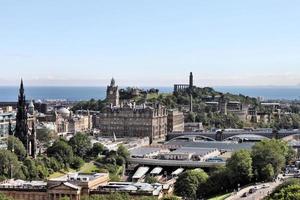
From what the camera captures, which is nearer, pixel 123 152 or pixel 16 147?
pixel 16 147

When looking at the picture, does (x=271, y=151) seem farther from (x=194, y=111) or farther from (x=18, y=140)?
(x=194, y=111)

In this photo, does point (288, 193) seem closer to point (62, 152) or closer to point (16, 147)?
point (16, 147)

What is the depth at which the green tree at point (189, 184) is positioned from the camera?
63.8 meters

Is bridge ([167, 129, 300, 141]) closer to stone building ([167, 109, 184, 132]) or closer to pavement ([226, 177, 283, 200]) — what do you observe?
stone building ([167, 109, 184, 132])

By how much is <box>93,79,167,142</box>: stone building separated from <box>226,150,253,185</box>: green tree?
177 ft

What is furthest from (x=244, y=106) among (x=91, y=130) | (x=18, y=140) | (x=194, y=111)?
(x=18, y=140)

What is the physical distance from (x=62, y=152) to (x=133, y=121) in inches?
1595

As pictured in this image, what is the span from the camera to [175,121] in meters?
134

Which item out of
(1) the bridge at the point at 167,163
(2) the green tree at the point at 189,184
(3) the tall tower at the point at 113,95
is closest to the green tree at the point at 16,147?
(1) the bridge at the point at 167,163

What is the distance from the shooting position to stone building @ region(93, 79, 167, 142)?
12175 centimetres

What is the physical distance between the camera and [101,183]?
202 ft

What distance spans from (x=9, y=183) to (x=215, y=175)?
19.0 metres

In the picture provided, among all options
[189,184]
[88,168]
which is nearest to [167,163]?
[88,168]

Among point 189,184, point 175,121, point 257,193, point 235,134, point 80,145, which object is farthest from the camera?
point 175,121
